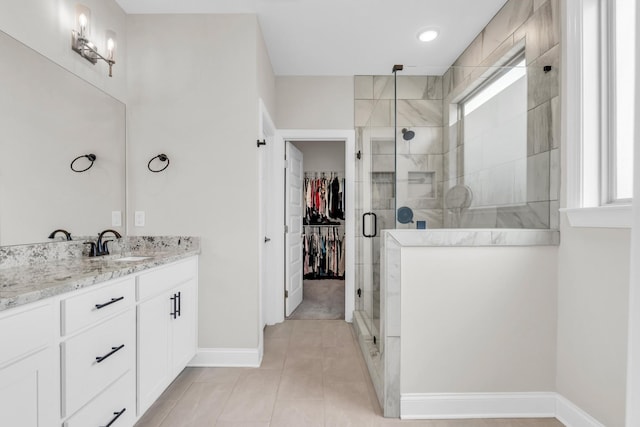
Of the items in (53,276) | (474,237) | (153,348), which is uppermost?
→ (474,237)

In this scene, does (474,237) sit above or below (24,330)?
above

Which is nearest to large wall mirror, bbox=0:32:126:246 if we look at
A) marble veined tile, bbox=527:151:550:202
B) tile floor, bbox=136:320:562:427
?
tile floor, bbox=136:320:562:427

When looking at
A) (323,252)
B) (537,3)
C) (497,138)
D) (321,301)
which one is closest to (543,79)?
(497,138)

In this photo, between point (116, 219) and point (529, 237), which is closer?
point (529, 237)

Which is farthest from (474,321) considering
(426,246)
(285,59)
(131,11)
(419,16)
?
(131,11)

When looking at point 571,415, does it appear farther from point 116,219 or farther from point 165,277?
point 116,219

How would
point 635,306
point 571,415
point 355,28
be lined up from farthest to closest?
A: point 355,28 < point 571,415 < point 635,306

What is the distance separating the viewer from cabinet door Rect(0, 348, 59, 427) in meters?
0.95

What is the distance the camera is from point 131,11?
2.42 meters

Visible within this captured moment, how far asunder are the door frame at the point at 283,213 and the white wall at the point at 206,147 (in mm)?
943

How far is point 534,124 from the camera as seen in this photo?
1943 millimetres

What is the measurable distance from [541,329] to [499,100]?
1.42 metres

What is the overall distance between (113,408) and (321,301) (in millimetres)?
3019

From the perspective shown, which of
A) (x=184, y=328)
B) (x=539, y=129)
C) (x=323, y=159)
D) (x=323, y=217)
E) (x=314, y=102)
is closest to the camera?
(x=539, y=129)
